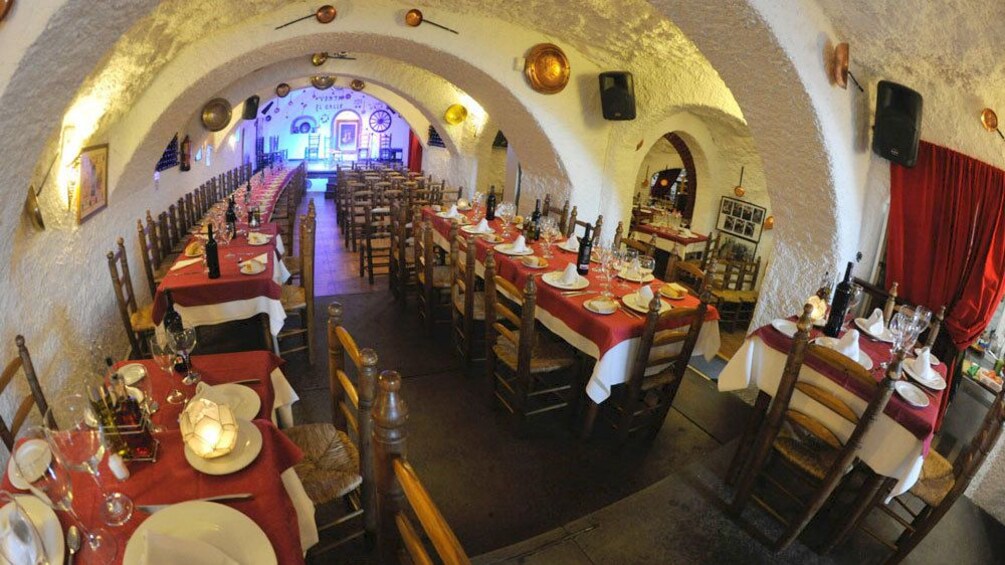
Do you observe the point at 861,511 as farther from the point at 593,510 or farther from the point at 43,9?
the point at 43,9

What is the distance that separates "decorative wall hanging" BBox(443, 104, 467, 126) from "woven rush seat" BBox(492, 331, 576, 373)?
21.7ft

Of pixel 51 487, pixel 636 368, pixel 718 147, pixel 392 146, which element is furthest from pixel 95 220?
pixel 392 146

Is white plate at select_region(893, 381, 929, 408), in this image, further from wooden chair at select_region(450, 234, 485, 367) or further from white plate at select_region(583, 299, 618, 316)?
wooden chair at select_region(450, 234, 485, 367)

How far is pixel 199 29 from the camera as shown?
399cm

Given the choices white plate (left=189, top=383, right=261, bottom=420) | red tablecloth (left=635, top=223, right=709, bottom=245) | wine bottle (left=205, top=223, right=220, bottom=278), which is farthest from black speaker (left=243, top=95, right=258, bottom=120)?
white plate (left=189, top=383, right=261, bottom=420)

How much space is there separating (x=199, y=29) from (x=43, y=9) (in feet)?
9.04

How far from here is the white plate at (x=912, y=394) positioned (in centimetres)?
229

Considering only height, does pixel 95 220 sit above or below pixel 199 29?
below

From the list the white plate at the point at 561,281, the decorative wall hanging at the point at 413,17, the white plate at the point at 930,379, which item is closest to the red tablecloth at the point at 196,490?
the white plate at the point at 561,281

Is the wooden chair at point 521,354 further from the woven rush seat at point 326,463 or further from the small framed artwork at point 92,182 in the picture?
the small framed artwork at point 92,182

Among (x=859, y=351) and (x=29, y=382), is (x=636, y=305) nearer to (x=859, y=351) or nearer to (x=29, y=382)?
(x=859, y=351)

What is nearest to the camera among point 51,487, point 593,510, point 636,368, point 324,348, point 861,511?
point 51,487

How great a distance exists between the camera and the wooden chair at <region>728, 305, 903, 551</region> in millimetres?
2121

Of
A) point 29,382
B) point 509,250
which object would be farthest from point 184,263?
point 509,250
